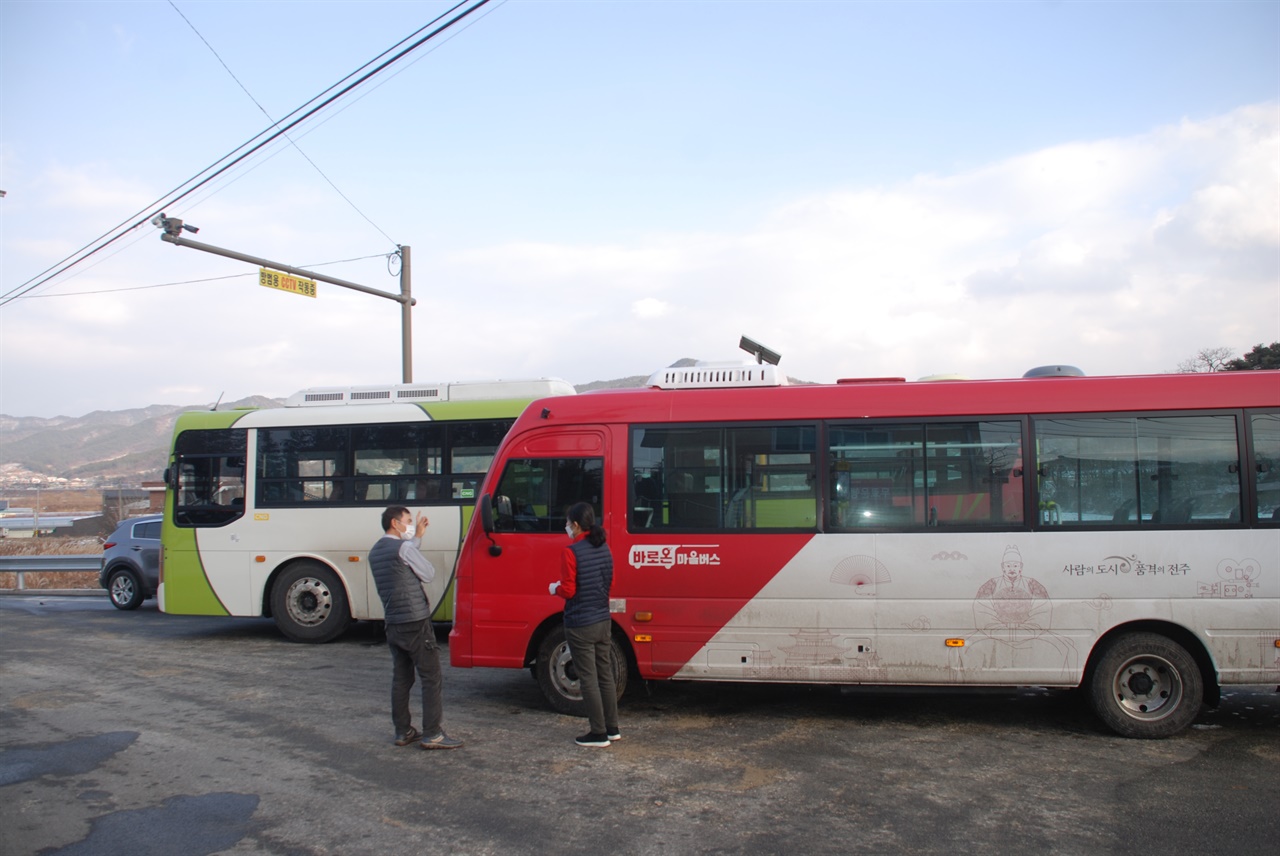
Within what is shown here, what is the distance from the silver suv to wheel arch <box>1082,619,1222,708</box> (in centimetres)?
1476

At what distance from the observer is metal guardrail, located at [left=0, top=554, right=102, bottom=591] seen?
1845cm

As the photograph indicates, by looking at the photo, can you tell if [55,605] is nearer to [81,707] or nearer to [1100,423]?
[81,707]

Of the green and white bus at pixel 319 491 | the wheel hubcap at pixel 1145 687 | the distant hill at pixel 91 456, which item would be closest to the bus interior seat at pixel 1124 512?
the wheel hubcap at pixel 1145 687

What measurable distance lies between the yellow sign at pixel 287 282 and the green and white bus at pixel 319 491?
423cm

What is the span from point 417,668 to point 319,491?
565cm

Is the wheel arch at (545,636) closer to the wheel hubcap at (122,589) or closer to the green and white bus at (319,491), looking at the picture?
the green and white bus at (319,491)

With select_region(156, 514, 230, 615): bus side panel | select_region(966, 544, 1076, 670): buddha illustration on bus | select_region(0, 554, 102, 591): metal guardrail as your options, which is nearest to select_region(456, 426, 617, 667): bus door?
select_region(966, 544, 1076, 670): buddha illustration on bus

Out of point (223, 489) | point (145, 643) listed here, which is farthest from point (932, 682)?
point (145, 643)

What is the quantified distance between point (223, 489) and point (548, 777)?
26.0ft

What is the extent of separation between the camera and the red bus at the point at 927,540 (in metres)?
6.97

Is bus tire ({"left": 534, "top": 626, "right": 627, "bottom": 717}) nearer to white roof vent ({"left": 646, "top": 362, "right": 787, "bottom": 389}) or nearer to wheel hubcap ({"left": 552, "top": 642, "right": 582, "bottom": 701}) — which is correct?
wheel hubcap ({"left": 552, "top": 642, "right": 582, "bottom": 701})

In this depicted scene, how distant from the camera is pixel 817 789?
5.88m

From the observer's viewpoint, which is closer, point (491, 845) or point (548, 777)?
point (491, 845)

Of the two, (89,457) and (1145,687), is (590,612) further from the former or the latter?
(89,457)
